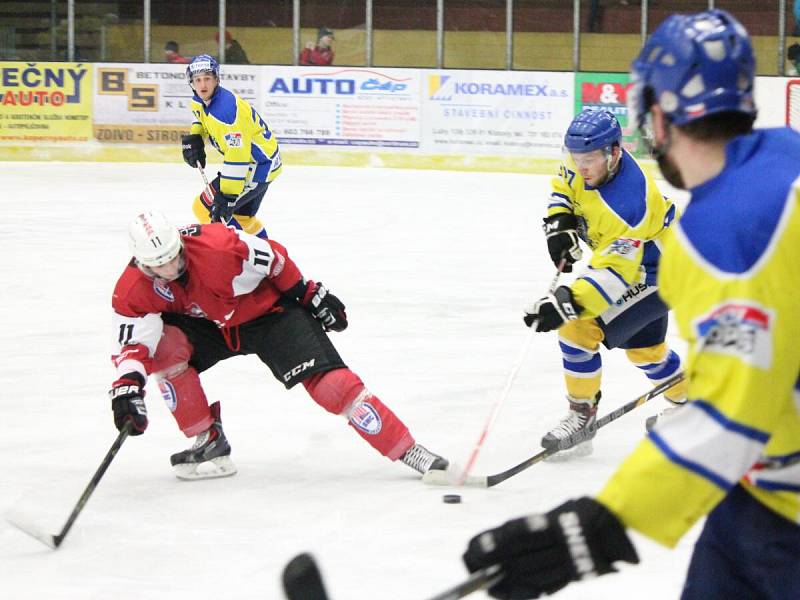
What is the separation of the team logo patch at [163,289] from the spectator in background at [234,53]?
10.1m

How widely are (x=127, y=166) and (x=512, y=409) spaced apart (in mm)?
8671

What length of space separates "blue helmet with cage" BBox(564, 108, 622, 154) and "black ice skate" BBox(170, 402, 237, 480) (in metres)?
1.32

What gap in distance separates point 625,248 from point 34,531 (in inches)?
70.2

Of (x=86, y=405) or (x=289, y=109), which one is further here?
(x=289, y=109)

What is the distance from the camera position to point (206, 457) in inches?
145

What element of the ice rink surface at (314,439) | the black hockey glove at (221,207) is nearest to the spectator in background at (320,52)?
the ice rink surface at (314,439)

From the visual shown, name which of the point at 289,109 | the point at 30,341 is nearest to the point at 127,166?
the point at 289,109

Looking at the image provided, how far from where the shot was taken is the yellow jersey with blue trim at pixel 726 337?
119 centimetres

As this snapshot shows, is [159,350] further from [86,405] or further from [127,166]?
[127,166]

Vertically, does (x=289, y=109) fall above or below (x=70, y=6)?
below

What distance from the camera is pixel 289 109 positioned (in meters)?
12.7

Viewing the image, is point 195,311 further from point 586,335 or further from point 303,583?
point 303,583

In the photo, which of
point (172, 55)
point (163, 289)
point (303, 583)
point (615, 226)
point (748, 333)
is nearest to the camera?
point (748, 333)

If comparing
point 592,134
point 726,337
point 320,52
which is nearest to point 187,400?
point 592,134
